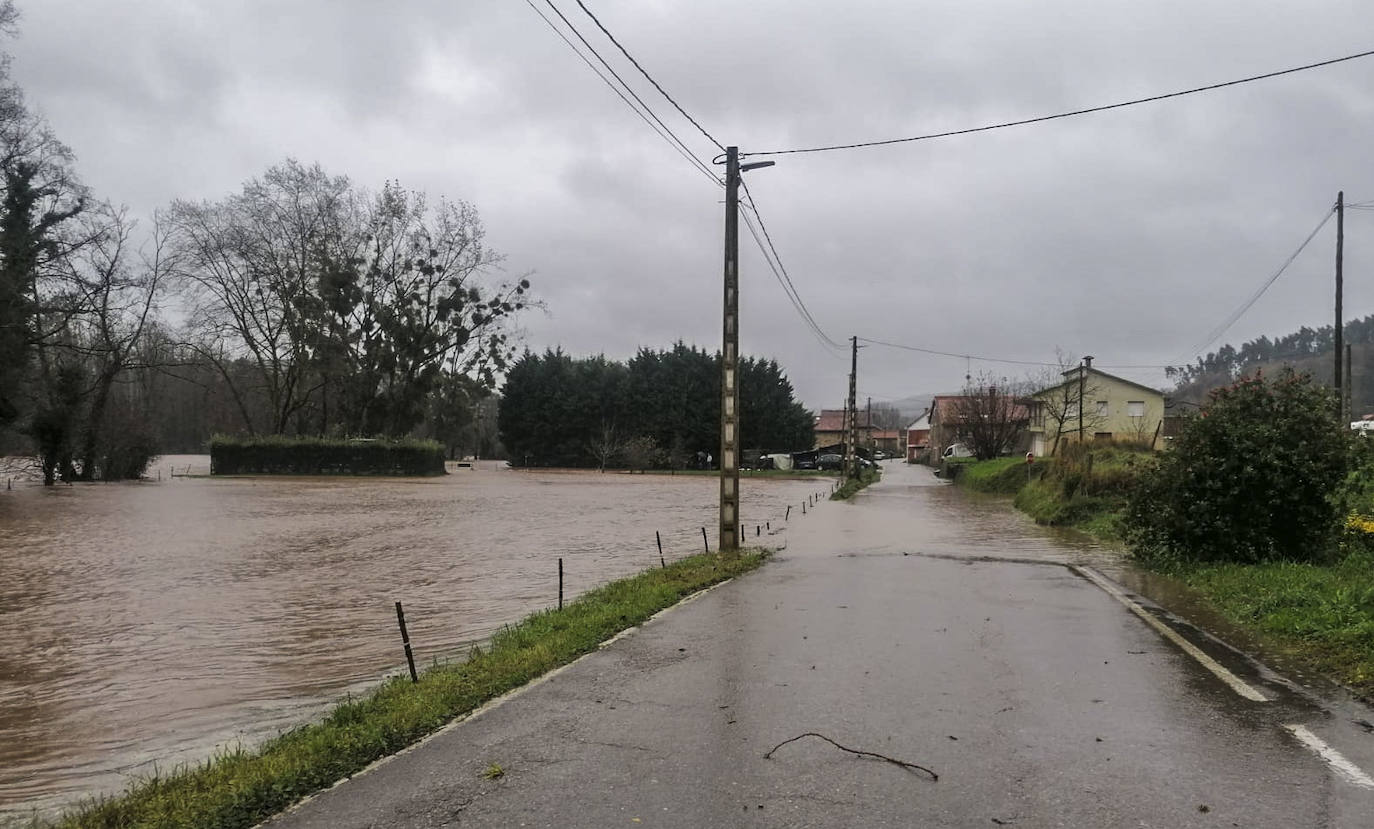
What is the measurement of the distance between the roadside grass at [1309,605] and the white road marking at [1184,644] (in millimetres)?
700

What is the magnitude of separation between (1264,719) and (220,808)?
5980 mm

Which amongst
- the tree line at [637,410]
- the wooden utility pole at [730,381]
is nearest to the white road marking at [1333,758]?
the wooden utility pole at [730,381]

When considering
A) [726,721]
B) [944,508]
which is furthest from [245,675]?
[944,508]

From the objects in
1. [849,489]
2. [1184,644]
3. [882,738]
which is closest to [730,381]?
[1184,644]

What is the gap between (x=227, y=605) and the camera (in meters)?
12.6

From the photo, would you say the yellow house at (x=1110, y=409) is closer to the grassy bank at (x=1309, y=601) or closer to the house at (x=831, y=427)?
the grassy bank at (x=1309, y=601)

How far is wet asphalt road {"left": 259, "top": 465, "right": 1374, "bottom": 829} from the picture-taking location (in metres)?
4.39

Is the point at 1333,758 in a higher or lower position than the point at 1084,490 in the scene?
lower

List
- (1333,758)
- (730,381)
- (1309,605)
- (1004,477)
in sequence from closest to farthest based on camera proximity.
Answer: (1333,758) < (1309,605) < (730,381) < (1004,477)

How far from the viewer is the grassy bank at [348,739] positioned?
4555mm

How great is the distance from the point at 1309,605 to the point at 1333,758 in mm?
4915

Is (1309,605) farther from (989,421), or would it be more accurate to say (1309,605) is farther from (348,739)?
(989,421)

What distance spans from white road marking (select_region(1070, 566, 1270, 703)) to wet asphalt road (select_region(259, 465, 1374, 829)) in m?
0.12

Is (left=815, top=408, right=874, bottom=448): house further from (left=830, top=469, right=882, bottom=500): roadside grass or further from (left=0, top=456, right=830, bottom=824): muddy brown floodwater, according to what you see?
(left=0, top=456, right=830, bottom=824): muddy brown floodwater
